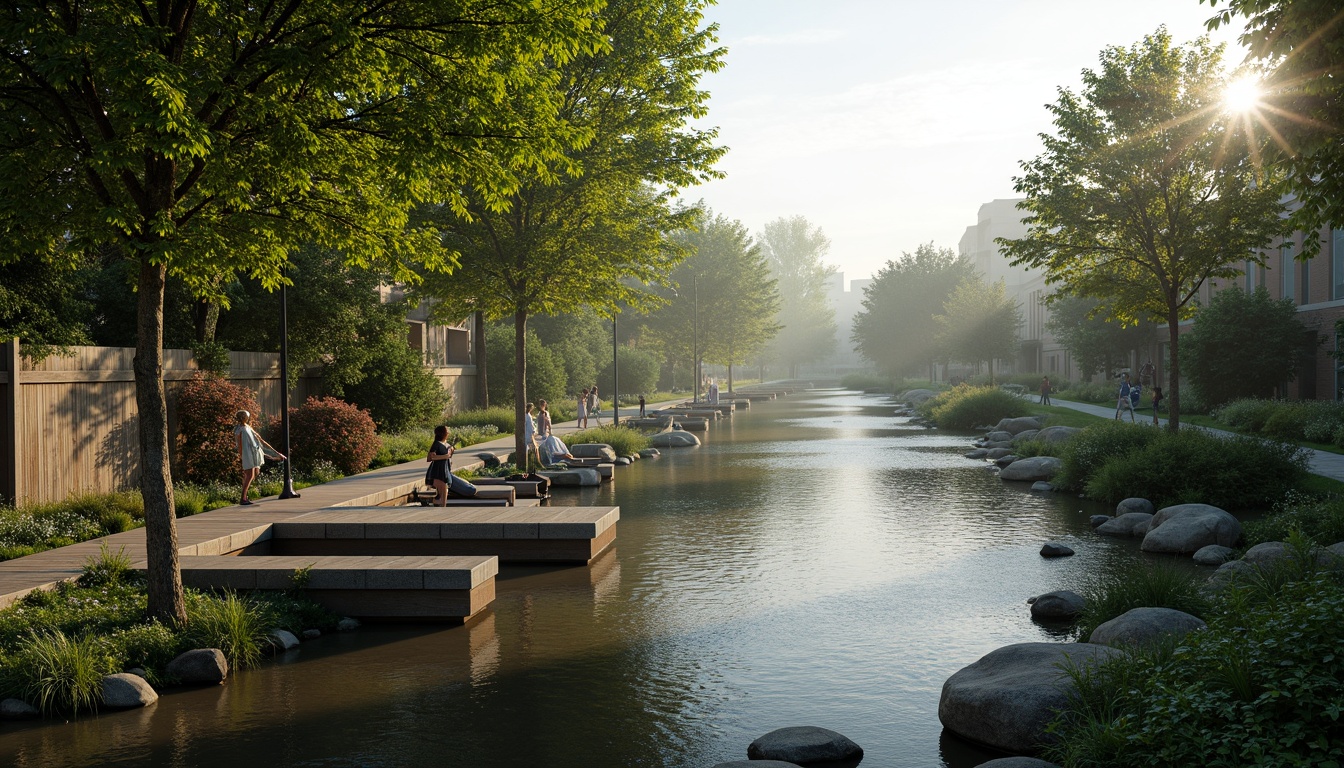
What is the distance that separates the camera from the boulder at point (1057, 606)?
34.2 ft

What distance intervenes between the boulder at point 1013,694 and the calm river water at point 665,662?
0.62 ft

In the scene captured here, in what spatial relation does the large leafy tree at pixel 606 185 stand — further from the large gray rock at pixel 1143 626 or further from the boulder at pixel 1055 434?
the large gray rock at pixel 1143 626

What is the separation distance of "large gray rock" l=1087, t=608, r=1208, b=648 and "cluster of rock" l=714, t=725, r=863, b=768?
2503mm

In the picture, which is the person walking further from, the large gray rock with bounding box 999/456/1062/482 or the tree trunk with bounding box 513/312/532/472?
the large gray rock with bounding box 999/456/1062/482

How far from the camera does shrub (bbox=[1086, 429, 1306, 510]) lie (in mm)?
16844

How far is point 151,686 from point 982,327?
61924 mm

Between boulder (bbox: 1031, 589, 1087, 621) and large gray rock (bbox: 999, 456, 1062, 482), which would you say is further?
large gray rock (bbox: 999, 456, 1062, 482)

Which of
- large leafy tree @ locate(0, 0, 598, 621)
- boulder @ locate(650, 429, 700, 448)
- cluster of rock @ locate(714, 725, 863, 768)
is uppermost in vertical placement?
large leafy tree @ locate(0, 0, 598, 621)

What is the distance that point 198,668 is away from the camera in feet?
28.3

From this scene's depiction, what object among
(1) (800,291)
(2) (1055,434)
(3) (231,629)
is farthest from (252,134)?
(1) (800,291)

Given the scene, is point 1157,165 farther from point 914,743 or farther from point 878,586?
→ point 914,743

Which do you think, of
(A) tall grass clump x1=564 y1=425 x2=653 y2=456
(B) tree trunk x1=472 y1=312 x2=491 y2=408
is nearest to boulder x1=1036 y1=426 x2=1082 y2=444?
(A) tall grass clump x1=564 y1=425 x2=653 y2=456

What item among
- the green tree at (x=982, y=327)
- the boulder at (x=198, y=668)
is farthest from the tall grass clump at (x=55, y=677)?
the green tree at (x=982, y=327)

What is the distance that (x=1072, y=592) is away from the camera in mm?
10812
